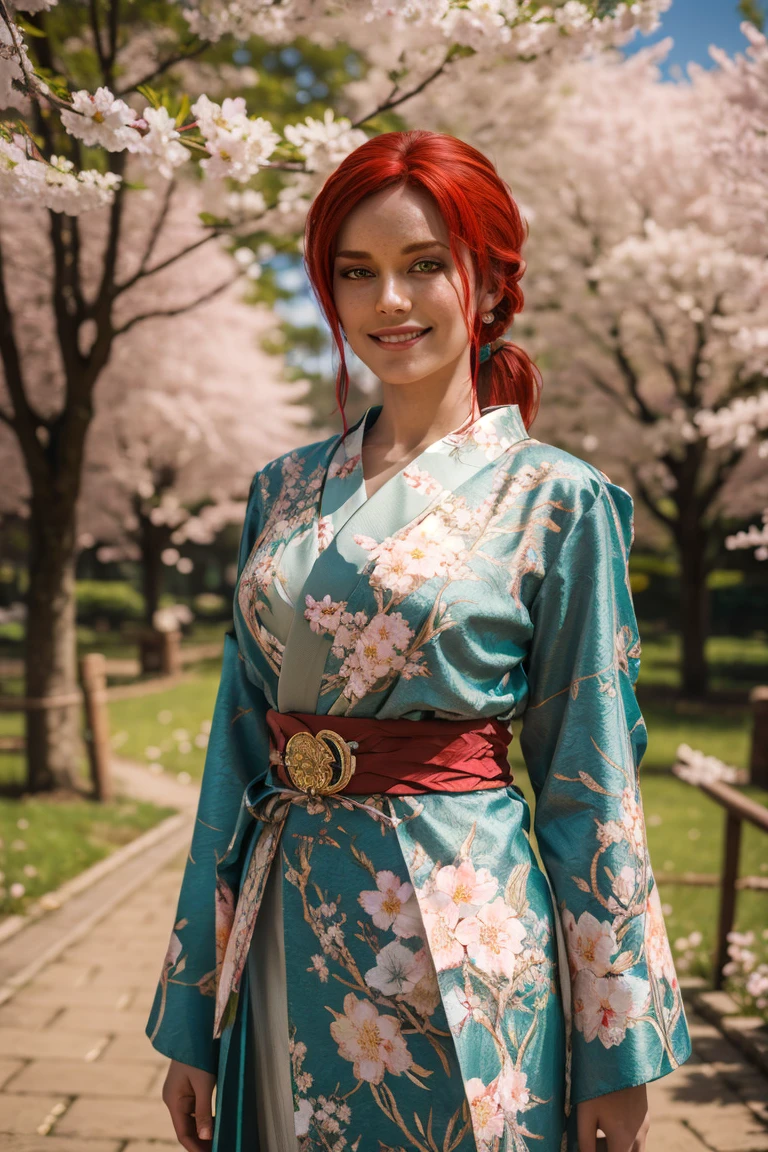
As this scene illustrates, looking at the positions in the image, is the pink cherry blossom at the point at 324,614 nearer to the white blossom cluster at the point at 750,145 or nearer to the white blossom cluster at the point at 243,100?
the white blossom cluster at the point at 243,100

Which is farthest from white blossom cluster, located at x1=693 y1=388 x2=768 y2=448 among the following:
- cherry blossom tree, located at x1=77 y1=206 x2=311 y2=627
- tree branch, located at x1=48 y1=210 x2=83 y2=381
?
cherry blossom tree, located at x1=77 y1=206 x2=311 y2=627

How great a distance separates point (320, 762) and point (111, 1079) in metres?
2.30

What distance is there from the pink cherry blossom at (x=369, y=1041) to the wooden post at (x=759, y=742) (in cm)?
632

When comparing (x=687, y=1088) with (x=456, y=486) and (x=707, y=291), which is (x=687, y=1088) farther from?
(x=707, y=291)

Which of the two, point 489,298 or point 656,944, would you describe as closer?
point 656,944

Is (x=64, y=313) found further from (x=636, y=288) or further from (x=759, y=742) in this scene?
(x=636, y=288)

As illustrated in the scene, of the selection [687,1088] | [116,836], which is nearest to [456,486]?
[687,1088]

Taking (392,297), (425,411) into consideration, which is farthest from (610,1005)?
(392,297)

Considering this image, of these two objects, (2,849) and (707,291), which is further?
(707,291)

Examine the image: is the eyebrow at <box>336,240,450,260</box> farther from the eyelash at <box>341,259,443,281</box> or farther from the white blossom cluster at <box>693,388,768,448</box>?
the white blossom cluster at <box>693,388,768,448</box>

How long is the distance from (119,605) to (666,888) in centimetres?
1801

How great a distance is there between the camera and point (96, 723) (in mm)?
6586

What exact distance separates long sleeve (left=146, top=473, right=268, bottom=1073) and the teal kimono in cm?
2

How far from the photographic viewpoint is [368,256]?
66.0 inches
